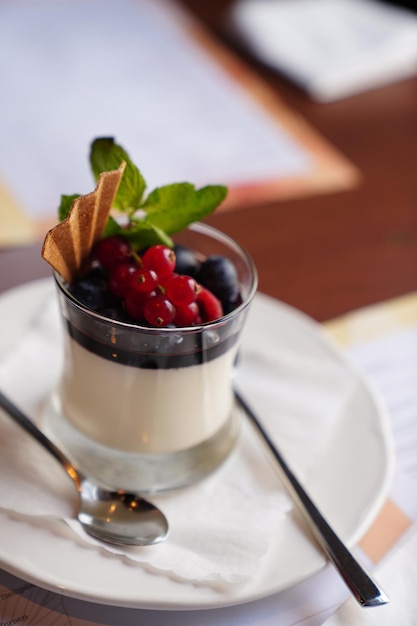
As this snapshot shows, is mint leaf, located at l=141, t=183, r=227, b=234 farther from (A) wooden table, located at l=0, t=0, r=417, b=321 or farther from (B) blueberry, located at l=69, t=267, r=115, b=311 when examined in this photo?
(A) wooden table, located at l=0, t=0, r=417, b=321

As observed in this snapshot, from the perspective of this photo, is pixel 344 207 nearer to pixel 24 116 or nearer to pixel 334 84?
pixel 334 84

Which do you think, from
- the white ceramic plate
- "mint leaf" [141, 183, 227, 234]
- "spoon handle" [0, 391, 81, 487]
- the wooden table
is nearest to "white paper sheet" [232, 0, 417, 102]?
the wooden table

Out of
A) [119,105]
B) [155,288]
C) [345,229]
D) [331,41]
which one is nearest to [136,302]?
[155,288]

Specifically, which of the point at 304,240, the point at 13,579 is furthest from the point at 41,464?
the point at 304,240

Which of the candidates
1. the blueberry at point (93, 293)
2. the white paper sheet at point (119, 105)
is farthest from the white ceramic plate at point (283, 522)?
the white paper sheet at point (119, 105)

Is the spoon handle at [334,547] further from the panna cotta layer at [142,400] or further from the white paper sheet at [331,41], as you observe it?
the white paper sheet at [331,41]

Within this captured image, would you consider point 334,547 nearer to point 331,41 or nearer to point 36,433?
point 36,433
